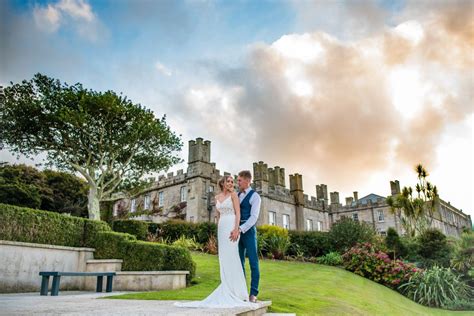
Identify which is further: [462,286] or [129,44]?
[462,286]

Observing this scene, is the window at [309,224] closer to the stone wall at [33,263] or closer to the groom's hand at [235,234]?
the stone wall at [33,263]

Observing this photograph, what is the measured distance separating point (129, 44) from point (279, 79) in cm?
636

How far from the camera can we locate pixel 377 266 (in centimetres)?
1473

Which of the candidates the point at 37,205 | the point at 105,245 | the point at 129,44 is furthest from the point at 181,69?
the point at 37,205

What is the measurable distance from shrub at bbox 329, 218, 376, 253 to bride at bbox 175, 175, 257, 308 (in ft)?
49.9

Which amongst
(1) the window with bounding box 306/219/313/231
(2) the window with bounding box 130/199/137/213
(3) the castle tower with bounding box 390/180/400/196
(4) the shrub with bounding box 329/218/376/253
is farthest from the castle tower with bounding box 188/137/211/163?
(3) the castle tower with bounding box 390/180/400/196

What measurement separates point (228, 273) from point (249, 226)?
740 mm

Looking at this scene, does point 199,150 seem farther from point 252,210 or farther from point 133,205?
point 252,210

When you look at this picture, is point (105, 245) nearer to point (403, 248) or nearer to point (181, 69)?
point (181, 69)

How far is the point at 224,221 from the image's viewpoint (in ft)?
17.4

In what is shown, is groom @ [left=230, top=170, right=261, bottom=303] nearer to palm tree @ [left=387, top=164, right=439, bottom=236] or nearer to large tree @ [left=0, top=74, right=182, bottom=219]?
large tree @ [left=0, top=74, right=182, bottom=219]

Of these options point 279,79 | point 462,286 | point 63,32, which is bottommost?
point 462,286

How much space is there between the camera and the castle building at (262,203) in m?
28.6

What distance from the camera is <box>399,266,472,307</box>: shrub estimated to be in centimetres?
1134
